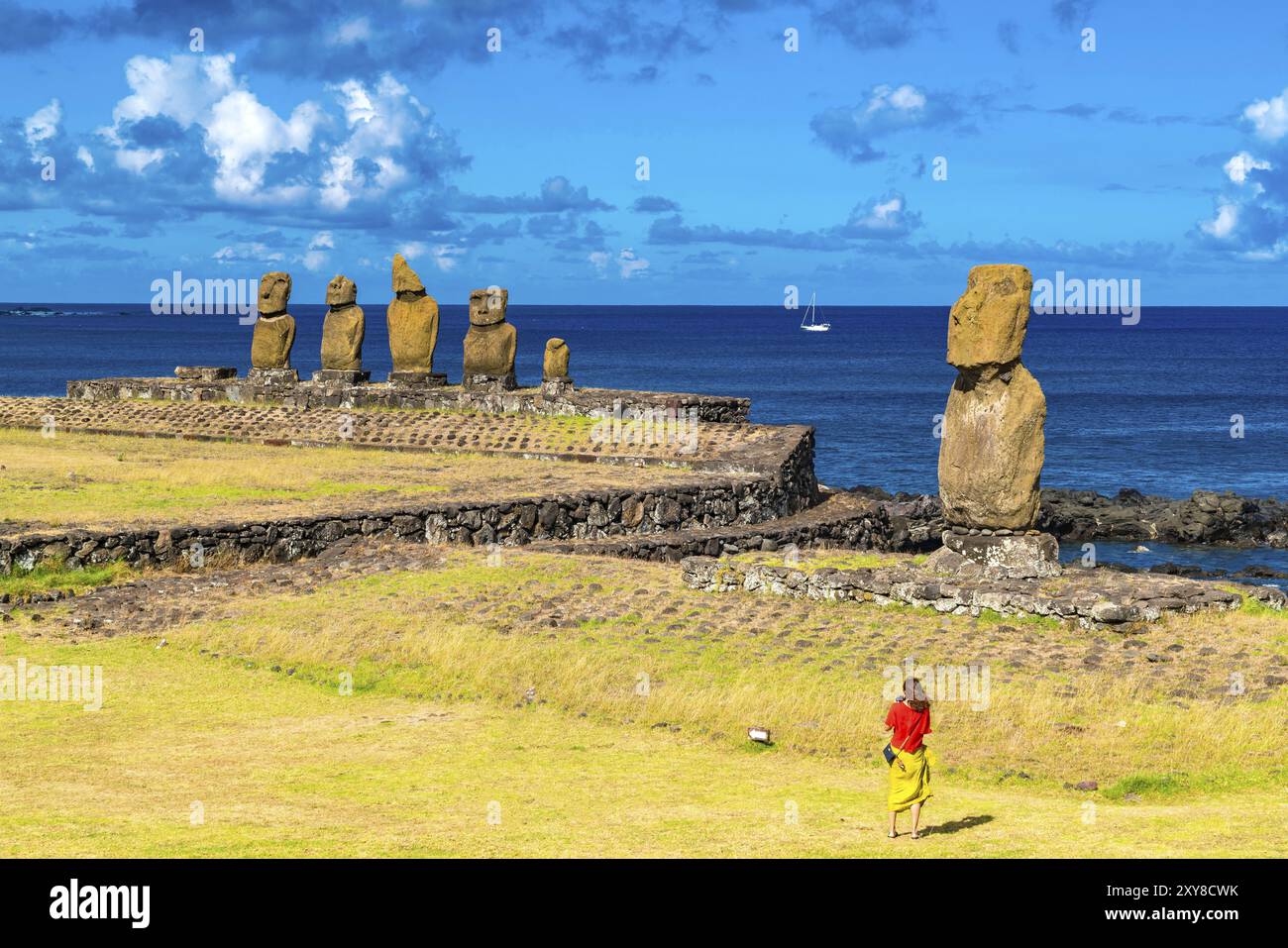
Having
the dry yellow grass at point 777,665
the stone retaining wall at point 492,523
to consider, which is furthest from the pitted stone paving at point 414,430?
the dry yellow grass at point 777,665

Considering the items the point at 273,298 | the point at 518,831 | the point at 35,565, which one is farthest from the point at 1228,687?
the point at 273,298

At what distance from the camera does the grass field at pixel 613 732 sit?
13336mm

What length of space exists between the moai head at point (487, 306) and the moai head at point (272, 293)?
24.6 ft

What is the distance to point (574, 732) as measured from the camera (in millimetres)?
17609

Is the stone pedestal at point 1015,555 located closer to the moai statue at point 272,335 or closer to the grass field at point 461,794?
the grass field at point 461,794

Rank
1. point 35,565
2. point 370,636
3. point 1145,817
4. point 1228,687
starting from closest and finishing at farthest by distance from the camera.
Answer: point 1145,817, point 1228,687, point 370,636, point 35,565

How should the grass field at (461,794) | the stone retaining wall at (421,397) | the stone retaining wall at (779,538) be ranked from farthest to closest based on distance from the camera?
1. the stone retaining wall at (421,397)
2. the stone retaining wall at (779,538)
3. the grass field at (461,794)

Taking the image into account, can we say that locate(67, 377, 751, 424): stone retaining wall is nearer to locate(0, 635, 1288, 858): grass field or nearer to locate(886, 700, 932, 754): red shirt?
locate(0, 635, 1288, 858): grass field

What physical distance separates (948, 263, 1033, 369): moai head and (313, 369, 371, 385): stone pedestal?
29663mm

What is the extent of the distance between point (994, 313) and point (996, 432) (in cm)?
166

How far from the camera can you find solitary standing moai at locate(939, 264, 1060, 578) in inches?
852

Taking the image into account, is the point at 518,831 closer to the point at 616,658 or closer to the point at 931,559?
the point at 616,658

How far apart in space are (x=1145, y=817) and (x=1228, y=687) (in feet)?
13.4

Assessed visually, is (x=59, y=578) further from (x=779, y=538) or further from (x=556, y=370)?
(x=556, y=370)
